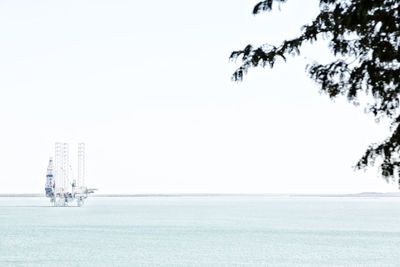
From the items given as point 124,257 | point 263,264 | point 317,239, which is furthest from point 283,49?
point 317,239

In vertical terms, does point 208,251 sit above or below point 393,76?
below

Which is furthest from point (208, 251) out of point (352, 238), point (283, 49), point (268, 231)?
point (283, 49)

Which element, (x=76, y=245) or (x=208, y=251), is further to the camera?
Answer: (x=76, y=245)

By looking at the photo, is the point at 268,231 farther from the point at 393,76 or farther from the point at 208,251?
the point at 393,76

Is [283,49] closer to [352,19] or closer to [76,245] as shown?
[352,19]

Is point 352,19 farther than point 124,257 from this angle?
No

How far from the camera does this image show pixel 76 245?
74.3 meters

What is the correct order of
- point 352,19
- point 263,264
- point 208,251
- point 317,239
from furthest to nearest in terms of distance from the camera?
point 317,239
point 208,251
point 263,264
point 352,19

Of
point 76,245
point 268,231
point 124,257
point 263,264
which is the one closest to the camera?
point 263,264

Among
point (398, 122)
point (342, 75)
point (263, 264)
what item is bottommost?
point (263, 264)

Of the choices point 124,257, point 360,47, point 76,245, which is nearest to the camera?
point 360,47

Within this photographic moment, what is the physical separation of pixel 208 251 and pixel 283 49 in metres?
56.7

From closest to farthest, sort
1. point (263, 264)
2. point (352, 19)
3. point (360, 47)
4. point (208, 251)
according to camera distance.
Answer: point (352, 19) < point (360, 47) < point (263, 264) < point (208, 251)

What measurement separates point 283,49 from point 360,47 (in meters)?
1.29
